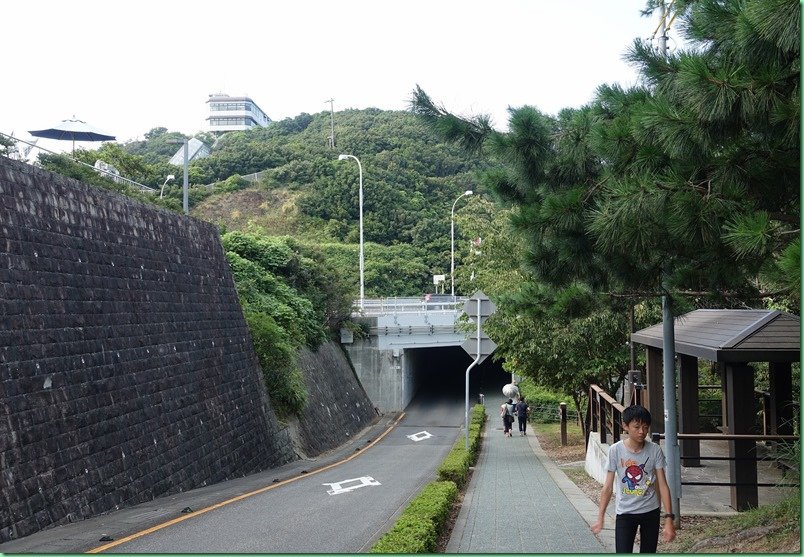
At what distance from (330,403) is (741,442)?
20.6m

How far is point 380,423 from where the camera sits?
3441 cm

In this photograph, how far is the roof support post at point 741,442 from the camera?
976 cm

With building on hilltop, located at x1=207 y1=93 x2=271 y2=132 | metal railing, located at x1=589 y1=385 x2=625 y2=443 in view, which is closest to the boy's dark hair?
metal railing, located at x1=589 y1=385 x2=625 y2=443

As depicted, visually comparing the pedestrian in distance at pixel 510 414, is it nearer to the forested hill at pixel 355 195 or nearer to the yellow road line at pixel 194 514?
the yellow road line at pixel 194 514

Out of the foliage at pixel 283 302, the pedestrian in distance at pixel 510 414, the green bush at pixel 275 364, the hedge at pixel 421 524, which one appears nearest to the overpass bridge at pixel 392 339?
the foliage at pixel 283 302

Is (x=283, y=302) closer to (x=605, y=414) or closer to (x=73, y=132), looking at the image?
(x=73, y=132)

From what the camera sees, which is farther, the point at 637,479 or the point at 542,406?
the point at 542,406

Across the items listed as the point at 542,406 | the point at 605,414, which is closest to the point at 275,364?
the point at 605,414

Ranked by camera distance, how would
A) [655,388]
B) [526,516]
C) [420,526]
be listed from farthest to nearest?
[655,388], [526,516], [420,526]

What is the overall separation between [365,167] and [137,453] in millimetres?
62838

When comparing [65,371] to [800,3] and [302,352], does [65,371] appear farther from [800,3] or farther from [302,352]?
[302,352]

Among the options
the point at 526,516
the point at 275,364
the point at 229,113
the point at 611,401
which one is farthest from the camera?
the point at 229,113

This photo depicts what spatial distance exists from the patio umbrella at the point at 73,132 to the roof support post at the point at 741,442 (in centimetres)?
2296

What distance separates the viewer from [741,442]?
9.74m
